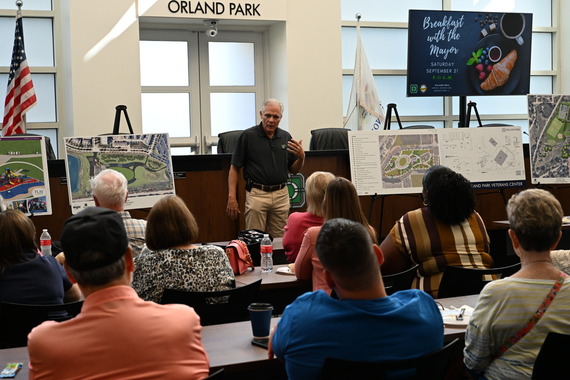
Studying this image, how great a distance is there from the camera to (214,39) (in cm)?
1000

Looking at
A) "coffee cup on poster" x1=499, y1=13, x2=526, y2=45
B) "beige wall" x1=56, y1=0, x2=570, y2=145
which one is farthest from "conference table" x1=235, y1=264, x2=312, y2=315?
"coffee cup on poster" x1=499, y1=13, x2=526, y2=45

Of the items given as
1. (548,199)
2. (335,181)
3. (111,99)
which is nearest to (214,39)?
(111,99)

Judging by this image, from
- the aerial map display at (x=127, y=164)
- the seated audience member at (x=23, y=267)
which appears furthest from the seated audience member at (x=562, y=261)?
the aerial map display at (x=127, y=164)

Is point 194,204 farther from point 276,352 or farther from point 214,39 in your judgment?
point 276,352

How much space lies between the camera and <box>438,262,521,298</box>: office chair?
146 inches

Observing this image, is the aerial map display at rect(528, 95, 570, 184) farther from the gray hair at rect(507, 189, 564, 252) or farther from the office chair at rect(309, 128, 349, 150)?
the gray hair at rect(507, 189, 564, 252)

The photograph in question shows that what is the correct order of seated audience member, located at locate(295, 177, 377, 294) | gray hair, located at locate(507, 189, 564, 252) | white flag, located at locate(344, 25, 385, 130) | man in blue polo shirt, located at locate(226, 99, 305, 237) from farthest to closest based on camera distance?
white flag, located at locate(344, 25, 385, 130)
man in blue polo shirt, located at locate(226, 99, 305, 237)
seated audience member, located at locate(295, 177, 377, 294)
gray hair, located at locate(507, 189, 564, 252)

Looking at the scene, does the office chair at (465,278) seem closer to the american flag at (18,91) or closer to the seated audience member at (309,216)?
the seated audience member at (309,216)

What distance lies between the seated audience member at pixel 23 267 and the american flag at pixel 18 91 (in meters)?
5.22

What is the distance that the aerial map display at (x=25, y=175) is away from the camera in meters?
6.41

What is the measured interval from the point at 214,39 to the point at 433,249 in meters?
6.65

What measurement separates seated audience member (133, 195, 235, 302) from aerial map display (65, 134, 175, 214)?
343cm

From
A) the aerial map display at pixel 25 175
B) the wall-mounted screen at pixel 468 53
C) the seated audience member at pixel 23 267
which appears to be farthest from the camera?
the wall-mounted screen at pixel 468 53

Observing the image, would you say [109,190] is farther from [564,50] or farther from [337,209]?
[564,50]
